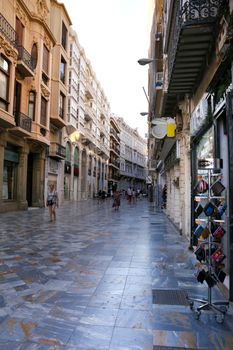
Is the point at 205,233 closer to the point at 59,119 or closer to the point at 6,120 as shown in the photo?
the point at 6,120

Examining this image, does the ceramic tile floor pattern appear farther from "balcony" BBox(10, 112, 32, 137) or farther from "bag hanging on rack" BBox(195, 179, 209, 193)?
"balcony" BBox(10, 112, 32, 137)

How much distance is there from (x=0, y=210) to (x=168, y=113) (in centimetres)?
1159

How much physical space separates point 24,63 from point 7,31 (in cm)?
220

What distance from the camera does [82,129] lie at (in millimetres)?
41781

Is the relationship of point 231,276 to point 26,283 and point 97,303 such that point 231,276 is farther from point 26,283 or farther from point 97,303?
point 26,283

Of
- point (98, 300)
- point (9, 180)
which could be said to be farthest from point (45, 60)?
point (98, 300)

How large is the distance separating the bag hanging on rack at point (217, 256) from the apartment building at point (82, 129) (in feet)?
102

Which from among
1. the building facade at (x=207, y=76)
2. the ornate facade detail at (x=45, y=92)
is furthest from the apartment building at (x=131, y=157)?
the building facade at (x=207, y=76)

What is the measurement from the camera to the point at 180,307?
14.1 feet

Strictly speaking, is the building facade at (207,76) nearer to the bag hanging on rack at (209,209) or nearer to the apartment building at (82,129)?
the bag hanging on rack at (209,209)

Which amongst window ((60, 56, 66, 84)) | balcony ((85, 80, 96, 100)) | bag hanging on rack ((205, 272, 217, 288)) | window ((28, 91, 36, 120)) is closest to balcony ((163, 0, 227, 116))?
bag hanging on rack ((205, 272, 217, 288))

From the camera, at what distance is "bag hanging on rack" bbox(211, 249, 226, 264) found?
13.3 ft

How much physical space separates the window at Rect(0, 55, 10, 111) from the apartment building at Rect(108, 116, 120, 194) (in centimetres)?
5477

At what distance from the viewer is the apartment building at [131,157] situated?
91.9m
